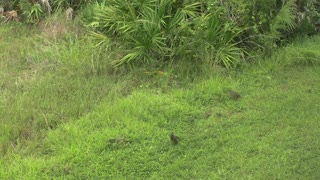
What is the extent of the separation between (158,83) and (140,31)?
850 millimetres

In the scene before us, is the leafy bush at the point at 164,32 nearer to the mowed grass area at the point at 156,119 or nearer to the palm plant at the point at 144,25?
the palm plant at the point at 144,25

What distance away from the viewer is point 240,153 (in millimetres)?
4676

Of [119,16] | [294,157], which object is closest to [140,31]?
[119,16]

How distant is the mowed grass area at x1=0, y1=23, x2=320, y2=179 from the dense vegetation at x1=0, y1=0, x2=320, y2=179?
0.01m

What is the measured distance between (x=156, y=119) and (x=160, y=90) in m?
0.71

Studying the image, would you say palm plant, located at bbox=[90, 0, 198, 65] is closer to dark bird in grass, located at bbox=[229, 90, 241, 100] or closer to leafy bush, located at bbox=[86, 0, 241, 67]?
leafy bush, located at bbox=[86, 0, 241, 67]

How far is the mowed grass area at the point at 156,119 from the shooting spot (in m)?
4.45

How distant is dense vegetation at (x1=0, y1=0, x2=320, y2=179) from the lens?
4.54m

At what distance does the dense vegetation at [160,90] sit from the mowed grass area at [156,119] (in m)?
0.01

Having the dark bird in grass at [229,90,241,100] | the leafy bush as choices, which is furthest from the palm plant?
the dark bird in grass at [229,90,241,100]

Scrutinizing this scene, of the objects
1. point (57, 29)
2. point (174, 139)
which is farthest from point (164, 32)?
point (174, 139)

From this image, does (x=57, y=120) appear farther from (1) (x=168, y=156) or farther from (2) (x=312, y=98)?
(2) (x=312, y=98)

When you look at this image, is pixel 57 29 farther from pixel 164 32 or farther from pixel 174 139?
pixel 174 139

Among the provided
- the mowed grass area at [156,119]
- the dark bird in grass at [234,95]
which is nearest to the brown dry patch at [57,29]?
the mowed grass area at [156,119]
